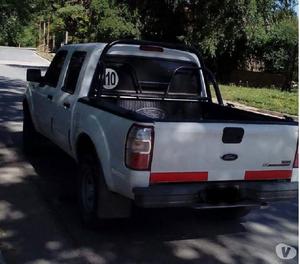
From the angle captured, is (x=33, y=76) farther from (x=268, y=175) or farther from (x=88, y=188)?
(x=268, y=175)

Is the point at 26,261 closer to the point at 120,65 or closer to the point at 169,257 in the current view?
the point at 169,257

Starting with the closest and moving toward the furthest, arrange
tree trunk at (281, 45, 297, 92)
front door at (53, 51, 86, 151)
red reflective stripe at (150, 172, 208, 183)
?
red reflective stripe at (150, 172, 208, 183) < front door at (53, 51, 86, 151) < tree trunk at (281, 45, 297, 92)

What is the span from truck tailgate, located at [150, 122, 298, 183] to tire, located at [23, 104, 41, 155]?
155 inches

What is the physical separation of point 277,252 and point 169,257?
3.41ft

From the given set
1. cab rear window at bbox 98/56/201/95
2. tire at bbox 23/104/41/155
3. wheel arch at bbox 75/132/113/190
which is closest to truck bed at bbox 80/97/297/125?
cab rear window at bbox 98/56/201/95

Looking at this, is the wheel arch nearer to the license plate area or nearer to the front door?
the front door

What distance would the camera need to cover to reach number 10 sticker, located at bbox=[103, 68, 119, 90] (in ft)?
20.4

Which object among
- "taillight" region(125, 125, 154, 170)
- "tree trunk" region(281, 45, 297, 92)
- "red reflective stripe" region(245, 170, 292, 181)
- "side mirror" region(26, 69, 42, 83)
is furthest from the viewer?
"tree trunk" region(281, 45, 297, 92)

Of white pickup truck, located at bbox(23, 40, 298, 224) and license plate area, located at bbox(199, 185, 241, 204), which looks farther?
license plate area, located at bbox(199, 185, 241, 204)

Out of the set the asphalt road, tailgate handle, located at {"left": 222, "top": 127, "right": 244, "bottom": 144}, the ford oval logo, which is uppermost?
tailgate handle, located at {"left": 222, "top": 127, "right": 244, "bottom": 144}

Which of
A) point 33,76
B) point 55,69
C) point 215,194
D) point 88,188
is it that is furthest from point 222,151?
point 33,76

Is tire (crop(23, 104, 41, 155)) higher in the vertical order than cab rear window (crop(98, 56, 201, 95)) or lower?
lower

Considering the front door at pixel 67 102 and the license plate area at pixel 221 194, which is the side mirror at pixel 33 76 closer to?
the front door at pixel 67 102

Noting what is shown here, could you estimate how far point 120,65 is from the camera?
20.8 feet
